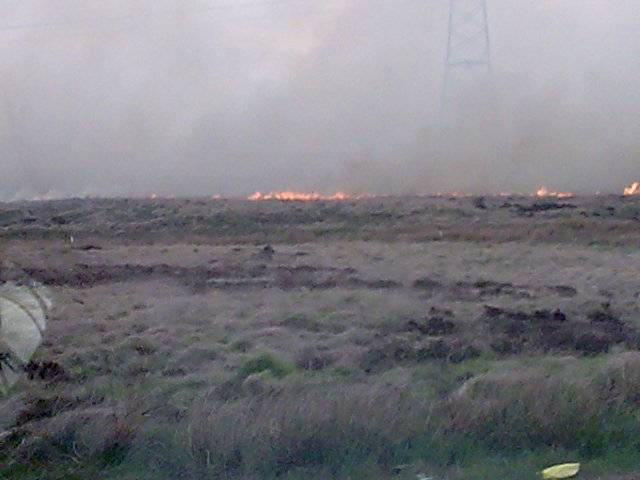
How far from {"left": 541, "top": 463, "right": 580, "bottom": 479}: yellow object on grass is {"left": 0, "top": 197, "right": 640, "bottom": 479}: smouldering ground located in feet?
0.52

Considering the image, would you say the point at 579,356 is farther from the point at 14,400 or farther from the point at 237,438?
the point at 14,400

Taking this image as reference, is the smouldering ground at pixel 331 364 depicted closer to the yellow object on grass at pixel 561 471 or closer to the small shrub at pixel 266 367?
the small shrub at pixel 266 367

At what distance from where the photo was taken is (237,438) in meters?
9.35

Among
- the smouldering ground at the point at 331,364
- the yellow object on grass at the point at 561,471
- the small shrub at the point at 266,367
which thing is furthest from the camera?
the small shrub at the point at 266,367

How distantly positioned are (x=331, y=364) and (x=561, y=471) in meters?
5.38

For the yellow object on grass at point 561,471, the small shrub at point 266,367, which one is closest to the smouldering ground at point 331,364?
the small shrub at point 266,367

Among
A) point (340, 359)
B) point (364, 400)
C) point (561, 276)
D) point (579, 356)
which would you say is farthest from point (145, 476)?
point (561, 276)

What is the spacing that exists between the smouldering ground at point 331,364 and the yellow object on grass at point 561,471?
0.52ft

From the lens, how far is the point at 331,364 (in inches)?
552

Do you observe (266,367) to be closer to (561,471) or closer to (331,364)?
(331,364)

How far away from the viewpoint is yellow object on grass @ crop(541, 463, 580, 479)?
8.98 metres

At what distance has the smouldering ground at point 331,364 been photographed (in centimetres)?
944

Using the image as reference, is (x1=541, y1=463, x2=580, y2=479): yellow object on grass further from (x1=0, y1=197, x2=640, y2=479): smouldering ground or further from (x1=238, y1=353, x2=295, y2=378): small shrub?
(x1=238, y1=353, x2=295, y2=378): small shrub

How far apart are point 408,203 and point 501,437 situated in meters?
36.2
